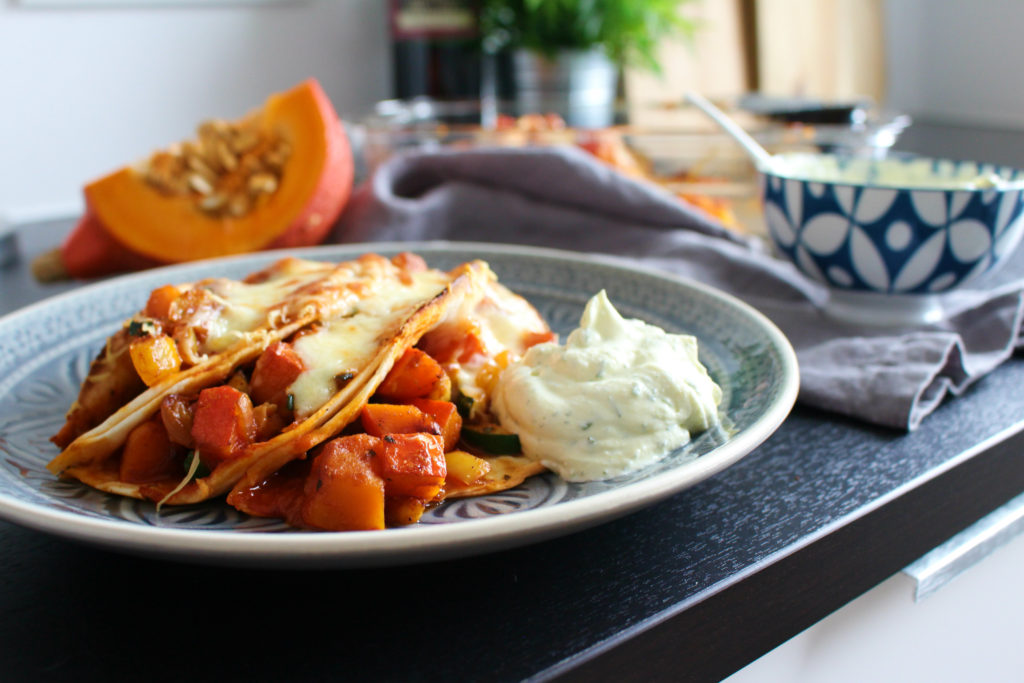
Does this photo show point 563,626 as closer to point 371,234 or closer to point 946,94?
point 371,234

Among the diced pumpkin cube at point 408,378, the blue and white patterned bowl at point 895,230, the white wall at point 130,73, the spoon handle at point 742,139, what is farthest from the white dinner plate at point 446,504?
the white wall at point 130,73

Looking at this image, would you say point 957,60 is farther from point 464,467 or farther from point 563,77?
point 464,467

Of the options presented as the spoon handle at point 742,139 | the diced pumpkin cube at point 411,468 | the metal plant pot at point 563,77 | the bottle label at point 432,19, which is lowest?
the diced pumpkin cube at point 411,468

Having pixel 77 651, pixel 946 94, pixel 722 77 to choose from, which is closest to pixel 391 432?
pixel 77 651

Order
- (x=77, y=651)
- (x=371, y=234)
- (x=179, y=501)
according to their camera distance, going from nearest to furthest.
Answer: (x=77, y=651), (x=179, y=501), (x=371, y=234)

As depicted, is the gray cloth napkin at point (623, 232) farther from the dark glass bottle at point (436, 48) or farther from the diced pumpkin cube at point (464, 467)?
the dark glass bottle at point (436, 48)
